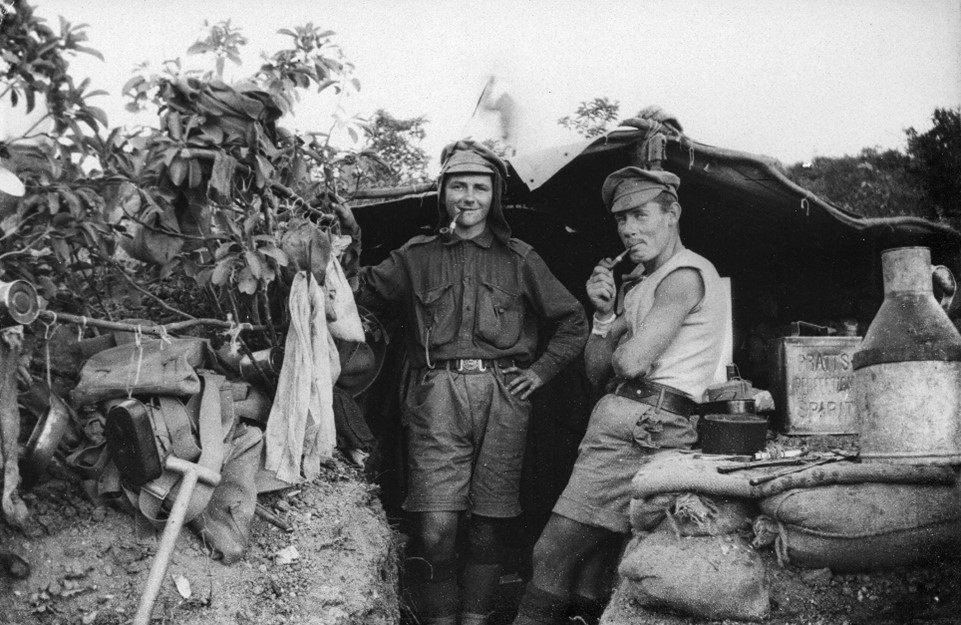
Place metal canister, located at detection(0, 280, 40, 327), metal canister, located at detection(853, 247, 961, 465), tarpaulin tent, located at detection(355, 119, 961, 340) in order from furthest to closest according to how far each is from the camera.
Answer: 1. tarpaulin tent, located at detection(355, 119, 961, 340)
2. metal canister, located at detection(853, 247, 961, 465)
3. metal canister, located at detection(0, 280, 40, 327)

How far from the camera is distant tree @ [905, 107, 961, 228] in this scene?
8.52 m

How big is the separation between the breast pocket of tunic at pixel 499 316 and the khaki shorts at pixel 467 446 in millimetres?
224

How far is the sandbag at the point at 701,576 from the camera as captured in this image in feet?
10.2

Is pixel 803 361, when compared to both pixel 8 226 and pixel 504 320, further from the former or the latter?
pixel 8 226

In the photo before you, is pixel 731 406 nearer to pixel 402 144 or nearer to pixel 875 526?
pixel 875 526

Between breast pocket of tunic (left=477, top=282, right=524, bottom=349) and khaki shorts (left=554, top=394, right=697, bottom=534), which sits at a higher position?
breast pocket of tunic (left=477, top=282, right=524, bottom=349)

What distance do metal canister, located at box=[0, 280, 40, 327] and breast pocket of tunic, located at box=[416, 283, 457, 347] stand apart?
2.23 meters

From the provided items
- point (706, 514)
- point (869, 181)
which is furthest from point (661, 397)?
point (869, 181)

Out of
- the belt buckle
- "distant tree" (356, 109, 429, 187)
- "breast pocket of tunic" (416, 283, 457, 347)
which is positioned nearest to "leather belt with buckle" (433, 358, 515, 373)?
the belt buckle

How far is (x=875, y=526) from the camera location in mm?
3084

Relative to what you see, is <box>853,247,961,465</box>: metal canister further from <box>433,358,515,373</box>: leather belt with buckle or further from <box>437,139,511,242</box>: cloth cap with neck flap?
<box>437,139,511,242</box>: cloth cap with neck flap

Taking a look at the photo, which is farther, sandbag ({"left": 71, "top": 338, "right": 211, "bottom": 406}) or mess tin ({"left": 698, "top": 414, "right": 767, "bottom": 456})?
mess tin ({"left": 698, "top": 414, "right": 767, "bottom": 456})

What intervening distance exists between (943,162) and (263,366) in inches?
321

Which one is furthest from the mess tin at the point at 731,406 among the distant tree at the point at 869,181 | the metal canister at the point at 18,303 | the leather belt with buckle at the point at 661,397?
the distant tree at the point at 869,181
